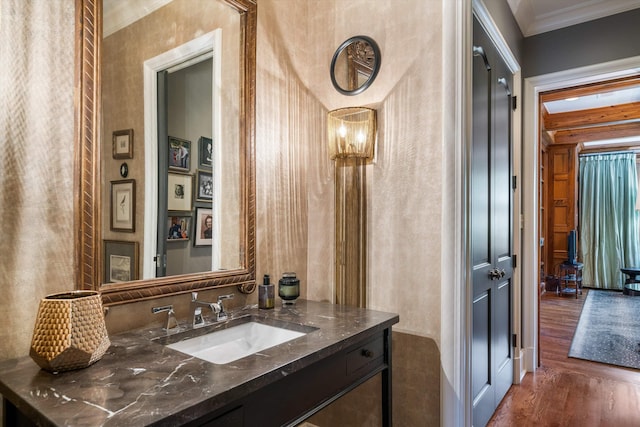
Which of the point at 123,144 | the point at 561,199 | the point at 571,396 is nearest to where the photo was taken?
the point at 123,144

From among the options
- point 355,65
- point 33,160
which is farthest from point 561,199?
point 33,160

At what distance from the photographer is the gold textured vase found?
0.96 metres

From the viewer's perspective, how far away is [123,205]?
1.35m

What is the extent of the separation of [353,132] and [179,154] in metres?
0.87

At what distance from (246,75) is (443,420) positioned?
182 centimetres

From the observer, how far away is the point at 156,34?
1475 mm

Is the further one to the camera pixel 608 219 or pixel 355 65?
pixel 608 219

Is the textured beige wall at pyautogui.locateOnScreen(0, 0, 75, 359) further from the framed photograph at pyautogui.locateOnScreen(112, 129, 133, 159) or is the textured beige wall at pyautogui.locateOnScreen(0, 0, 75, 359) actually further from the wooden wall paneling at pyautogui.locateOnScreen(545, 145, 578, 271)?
the wooden wall paneling at pyautogui.locateOnScreen(545, 145, 578, 271)

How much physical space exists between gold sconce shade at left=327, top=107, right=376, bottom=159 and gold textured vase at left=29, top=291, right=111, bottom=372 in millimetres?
1346

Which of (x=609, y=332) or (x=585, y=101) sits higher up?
(x=585, y=101)

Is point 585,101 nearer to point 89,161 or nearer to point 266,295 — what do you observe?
point 266,295

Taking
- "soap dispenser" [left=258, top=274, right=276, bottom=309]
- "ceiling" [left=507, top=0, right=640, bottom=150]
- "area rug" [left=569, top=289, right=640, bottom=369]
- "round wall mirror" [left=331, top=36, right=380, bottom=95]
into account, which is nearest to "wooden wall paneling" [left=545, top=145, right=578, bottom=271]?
"ceiling" [left=507, top=0, right=640, bottom=150]

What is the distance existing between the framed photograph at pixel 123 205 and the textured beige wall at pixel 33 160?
0.44 ft

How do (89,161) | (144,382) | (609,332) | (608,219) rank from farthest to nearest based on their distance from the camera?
(608,219)
(609,332)
(89,161)
(144,382)
